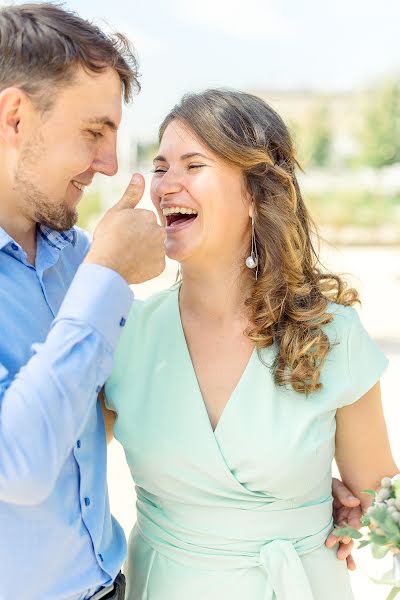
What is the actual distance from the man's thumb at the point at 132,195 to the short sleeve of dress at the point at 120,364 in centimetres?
59

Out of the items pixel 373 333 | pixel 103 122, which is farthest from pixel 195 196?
pixel 373 333

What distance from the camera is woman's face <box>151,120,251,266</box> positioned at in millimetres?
2477

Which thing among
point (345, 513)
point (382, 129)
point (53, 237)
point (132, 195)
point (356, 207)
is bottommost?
point (382, 129)

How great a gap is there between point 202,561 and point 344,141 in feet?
186

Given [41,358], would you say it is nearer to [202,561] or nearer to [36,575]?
[36,575]

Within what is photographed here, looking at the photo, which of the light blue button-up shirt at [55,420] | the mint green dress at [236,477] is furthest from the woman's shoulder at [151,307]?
the light blue button-up shirt at [55,420]

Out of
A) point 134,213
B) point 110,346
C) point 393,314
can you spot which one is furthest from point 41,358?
point 393,314

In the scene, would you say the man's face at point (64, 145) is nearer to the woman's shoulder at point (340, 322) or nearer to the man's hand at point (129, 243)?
the man's hand at point (129, 243)

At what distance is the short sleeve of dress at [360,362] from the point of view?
Answer: 2311mm

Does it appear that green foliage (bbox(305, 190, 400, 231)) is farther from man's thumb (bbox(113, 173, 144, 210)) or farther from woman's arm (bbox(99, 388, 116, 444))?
man's thumb (bbox(113, 173, 144, 210))

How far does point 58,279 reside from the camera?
200 cm

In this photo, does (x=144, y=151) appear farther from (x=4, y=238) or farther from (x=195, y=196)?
(x=4, y=238)

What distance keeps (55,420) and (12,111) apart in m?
0.69

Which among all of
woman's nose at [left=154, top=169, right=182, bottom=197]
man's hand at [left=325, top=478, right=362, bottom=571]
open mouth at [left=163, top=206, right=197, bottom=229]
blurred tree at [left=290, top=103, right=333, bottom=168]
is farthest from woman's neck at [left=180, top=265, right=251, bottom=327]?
blurred tree at [left=290, top=103, right=333, bottom=168]
